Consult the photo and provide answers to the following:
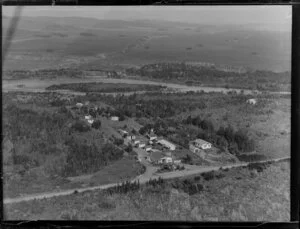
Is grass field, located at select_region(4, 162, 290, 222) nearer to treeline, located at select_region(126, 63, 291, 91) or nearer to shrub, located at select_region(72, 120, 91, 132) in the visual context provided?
shrub, located at select_region(72, 120, 91, 132)

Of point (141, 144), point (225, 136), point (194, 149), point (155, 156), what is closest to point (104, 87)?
point (141, 144)

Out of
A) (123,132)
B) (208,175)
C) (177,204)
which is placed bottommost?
(177,204)

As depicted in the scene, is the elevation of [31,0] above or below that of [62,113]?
above

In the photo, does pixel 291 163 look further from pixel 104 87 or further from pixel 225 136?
pixel 104 87

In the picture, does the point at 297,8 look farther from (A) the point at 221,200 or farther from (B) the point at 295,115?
(A) the point at 221,200

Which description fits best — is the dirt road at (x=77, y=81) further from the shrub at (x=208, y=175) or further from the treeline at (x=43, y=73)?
the shrub at (x=208, y=175)

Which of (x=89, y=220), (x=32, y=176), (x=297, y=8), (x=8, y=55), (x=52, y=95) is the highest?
(x=297, y=8)

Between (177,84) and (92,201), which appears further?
(177,84)

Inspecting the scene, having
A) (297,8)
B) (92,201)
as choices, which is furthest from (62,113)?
(297,8)
